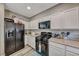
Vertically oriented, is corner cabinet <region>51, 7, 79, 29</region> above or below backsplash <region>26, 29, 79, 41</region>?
above

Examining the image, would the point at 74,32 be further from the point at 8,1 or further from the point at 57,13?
the point at 8,1

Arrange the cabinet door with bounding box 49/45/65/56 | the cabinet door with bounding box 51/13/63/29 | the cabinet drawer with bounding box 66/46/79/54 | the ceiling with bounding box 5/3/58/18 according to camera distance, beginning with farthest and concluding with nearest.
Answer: the cabinet door with bounding box 51/13/63/29 < the cabinet door with bounding box 49/45/65/56 < the ceiling with bounding box 5/3/58/18 < the cabinet drawer with bounding box 66/46/79/54

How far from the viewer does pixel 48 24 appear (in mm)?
1958

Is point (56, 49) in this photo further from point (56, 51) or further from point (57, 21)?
point (57, 21)

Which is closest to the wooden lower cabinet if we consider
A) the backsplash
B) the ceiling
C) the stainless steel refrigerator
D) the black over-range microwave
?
the backsplash

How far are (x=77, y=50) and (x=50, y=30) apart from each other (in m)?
0.76

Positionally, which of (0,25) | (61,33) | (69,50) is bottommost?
(69,50)

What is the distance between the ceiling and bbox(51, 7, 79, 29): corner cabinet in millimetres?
386

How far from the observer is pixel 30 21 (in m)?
1.68

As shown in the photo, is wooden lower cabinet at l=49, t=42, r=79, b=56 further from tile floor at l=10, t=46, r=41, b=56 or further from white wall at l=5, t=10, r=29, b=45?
white wall at l=5, t=10, r=29, b=45

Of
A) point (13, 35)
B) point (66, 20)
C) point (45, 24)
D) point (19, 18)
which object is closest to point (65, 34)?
point (66, 20)

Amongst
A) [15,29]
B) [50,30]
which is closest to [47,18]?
[50,30]

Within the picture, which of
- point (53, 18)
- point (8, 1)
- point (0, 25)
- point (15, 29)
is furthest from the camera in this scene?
point (53, 18)

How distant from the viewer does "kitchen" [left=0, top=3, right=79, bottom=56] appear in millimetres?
1515
